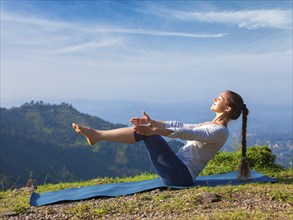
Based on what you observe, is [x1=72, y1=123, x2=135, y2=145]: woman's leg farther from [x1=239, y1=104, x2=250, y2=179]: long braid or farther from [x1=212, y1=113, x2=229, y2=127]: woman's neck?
[x1=239, y1=104, x2=250, y2=179]: long braid

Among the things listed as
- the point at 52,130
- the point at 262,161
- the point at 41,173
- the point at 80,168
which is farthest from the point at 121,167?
the point at 262,161

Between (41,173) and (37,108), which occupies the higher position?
(37,108)

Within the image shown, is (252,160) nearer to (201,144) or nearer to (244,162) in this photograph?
(244,162)

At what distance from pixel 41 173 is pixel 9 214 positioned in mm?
99376

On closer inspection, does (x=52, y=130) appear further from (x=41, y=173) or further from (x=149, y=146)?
(x=149, y=146)

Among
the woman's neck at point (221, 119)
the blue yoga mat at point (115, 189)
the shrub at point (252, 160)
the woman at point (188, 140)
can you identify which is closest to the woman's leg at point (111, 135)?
the woman at point (188, 140)

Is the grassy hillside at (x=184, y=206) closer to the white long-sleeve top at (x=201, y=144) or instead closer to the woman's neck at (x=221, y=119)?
the white long-sleeve top at (x=201, y=144)

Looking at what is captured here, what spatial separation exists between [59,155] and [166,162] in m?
116

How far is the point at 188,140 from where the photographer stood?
275 inches

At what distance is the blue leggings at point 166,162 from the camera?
22.8ft

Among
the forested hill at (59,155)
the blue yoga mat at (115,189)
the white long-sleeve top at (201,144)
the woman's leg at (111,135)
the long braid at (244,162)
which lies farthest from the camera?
the forested hill at (59,155)

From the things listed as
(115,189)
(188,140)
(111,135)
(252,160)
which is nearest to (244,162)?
(188,140)

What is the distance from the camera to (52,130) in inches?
5930

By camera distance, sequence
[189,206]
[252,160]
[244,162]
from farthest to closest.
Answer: [252,160], [244,162], [189,206]
